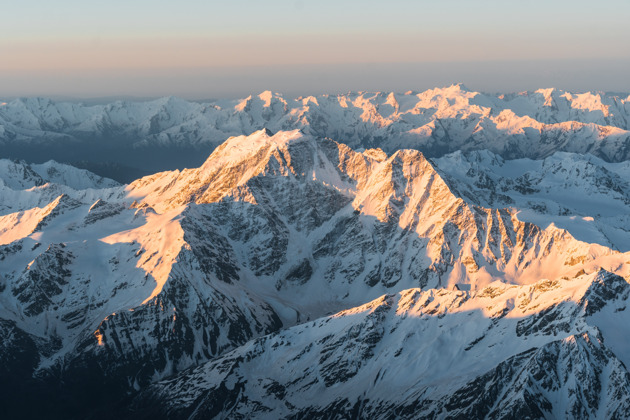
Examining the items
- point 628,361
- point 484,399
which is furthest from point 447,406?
point 628,361

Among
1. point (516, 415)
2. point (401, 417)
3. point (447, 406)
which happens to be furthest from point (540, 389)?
point (401, 417)

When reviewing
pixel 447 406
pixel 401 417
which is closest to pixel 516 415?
pixel 447 406

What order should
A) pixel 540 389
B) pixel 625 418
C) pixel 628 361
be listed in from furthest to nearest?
pixel 628 361 → pixel 540 389 → pixel 625 418

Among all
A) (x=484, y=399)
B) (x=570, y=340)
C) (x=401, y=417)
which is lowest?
(x=401, y=417)

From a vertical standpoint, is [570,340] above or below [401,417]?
above

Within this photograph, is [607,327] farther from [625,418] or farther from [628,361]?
[625,418]

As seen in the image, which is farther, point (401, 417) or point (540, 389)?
point (401, 417)

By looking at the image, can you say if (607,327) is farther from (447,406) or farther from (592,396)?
(447,406)

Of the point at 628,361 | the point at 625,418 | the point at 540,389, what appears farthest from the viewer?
the point at 628,361

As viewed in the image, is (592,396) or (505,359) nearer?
(592,396)
